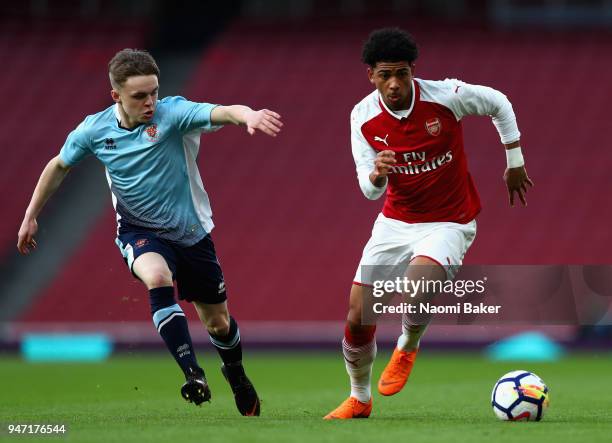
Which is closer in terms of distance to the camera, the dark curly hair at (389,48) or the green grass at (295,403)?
the green grass at (295,403)

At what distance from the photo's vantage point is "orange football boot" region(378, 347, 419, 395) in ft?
26.1

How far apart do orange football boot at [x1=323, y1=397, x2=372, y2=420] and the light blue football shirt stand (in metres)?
1.42

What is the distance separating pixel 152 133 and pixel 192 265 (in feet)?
2.90

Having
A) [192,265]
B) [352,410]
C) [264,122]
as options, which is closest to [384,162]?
[264,122]

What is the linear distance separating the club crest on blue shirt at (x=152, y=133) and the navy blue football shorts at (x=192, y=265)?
0.60 meters

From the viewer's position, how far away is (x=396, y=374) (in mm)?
8031

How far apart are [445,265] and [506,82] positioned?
1471 centimetres

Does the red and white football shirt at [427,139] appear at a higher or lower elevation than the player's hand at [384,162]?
higher

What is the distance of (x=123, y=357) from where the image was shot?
57.3 ft

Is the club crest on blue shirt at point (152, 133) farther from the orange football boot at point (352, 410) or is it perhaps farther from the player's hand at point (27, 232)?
the orange football boot at point (352, 410)

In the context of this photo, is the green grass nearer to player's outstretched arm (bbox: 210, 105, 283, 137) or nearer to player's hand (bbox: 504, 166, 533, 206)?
player's hand (bbox: 504, 166, 533, 206)

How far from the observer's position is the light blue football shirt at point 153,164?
750cm

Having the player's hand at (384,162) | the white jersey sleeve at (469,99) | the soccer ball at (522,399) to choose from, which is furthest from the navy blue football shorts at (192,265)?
the soccer ball at (522,399)

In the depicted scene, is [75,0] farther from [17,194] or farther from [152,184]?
[152,184]
